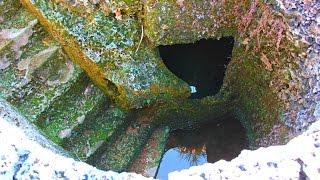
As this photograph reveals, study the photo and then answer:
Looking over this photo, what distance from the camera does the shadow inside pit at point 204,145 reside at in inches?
145

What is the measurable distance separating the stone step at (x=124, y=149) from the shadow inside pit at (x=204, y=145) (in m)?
0.25

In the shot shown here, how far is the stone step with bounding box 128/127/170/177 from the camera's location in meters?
3.59

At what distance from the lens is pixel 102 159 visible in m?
3.46

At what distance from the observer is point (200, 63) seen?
3760 millimetres

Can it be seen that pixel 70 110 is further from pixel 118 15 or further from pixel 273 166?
pixel 273 166

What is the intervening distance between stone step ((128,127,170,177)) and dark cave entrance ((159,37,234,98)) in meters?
0.43

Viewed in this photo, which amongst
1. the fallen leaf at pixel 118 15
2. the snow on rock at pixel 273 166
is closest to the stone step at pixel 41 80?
the fallen leaf at pixel 118 15

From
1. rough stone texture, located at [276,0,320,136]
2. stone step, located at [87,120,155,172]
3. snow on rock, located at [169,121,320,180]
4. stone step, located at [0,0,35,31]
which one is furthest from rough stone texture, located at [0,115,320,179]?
stone step, located at [87,120,155,172]

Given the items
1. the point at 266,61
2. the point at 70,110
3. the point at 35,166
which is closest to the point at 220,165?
the point at 35,166

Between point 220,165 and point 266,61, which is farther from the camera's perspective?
point 266,61

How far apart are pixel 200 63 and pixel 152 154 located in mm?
868

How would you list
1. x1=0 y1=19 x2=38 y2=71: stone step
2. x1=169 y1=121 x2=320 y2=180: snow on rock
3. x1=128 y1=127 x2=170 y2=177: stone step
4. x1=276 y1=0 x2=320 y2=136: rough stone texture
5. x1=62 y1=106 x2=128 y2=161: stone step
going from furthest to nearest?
x1=128 y1=127 x2=170 y2=177: stone step, x1=62 y1=106 x2=128 y2=161: stone step, x1=0 y1=19 x2=38 y2=71: stone step, x1=276 y1=0 x2=320 y2=136: rough stone texture, x1=169 y1=121 x2=320 y2=180: snow on rock

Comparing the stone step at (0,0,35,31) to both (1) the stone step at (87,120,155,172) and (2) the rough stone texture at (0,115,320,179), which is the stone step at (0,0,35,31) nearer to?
(1) the stone step at (87,120,155,172)

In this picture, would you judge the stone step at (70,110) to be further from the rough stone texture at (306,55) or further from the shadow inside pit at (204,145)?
the rough stone texture at (306,55)
